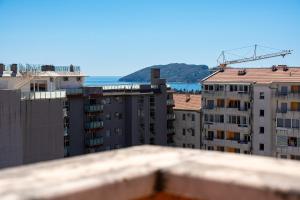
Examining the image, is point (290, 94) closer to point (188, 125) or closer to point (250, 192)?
point (188, 125)

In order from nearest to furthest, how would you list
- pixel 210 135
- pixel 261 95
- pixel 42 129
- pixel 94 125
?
1. pixel 42 129
2. pixel 94 125
3. pixel 261 95
4. pixel 210 135

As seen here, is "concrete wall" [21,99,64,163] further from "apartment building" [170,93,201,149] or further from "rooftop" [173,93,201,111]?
"rooftop" [173,93,201,111]

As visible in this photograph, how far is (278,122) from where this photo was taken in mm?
59656

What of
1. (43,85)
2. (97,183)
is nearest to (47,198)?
(97,183)

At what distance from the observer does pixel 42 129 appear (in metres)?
34.5

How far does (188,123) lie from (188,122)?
0.48ft

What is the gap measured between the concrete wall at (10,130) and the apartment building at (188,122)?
40469mm

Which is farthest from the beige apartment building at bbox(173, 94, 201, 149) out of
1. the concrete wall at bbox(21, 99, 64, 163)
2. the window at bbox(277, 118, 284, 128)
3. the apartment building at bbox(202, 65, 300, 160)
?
the concrete wall at bbox(21, 99, 64, 163)

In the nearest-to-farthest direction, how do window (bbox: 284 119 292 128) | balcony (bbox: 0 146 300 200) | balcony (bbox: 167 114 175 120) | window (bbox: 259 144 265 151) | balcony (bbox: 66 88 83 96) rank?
balcony (bbox: 0 146 300 200) → window (bbox: 284 119 292 128) → balcony (bbox: 66 88 83 96) → window (bbox: 259 144 265 151) → balcony (bbox: 167 114 175 120)

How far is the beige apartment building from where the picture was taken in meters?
71.0

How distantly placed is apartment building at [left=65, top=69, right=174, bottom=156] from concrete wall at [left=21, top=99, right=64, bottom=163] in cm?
2243

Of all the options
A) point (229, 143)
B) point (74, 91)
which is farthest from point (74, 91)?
point (229, 143)

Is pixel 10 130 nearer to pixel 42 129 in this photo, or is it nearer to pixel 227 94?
pixel 42 129

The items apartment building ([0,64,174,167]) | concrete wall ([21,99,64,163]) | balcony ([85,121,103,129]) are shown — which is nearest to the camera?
apartment building ([0,64,174,167])
